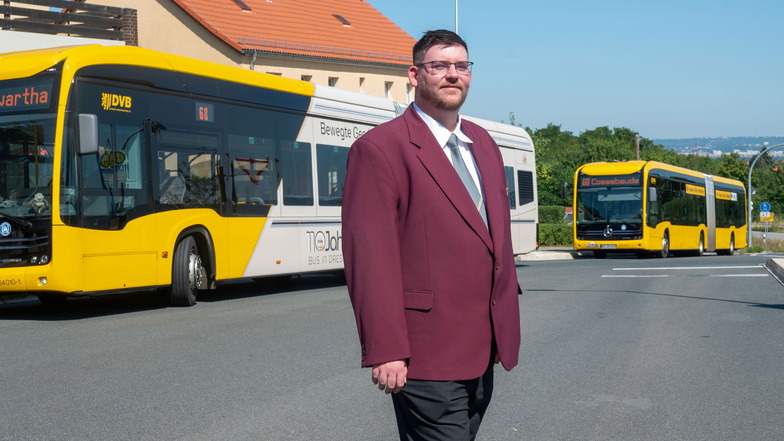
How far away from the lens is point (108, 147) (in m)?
12.9

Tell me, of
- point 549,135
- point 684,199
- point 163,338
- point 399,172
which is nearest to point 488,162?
point 399,172

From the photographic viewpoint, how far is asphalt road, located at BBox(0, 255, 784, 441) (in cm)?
642

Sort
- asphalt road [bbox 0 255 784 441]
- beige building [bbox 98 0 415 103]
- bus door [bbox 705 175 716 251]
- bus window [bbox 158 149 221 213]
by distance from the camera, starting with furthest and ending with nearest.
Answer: beige building [bbox 98 0 415 103]
bus door [bbox 705 175 716 251]
bus window [bbox 158 149 221 213]
asphalt road [bbox 0 255 784 441]

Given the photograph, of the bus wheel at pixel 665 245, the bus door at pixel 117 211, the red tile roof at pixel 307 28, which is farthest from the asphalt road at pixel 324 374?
the red tile roof at pixel 307 28

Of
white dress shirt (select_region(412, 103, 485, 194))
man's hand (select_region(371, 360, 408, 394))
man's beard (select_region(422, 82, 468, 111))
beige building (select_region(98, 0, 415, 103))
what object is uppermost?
beige building (select_region(98, 0, 415, 103))

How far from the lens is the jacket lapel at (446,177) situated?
11.0ft

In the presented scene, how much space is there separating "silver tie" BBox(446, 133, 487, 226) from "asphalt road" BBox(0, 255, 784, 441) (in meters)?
2.97

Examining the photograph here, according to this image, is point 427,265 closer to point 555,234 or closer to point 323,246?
point 323,246

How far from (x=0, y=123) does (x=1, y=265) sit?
176 cm

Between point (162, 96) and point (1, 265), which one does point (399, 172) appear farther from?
point (162, 96)

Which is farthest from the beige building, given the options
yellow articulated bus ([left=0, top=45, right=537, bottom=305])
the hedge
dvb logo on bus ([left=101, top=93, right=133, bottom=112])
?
dvb logo on bus ([left=101, top=93, right=133, bottom=112])

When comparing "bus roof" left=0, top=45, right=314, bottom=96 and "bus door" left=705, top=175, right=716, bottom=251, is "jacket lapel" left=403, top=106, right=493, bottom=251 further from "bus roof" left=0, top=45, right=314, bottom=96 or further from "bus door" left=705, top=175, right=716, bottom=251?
"bus door" left=705, top=175, right=716, bottom=251

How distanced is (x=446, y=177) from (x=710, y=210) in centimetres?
4234

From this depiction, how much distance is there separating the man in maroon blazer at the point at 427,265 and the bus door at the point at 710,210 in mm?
41359
